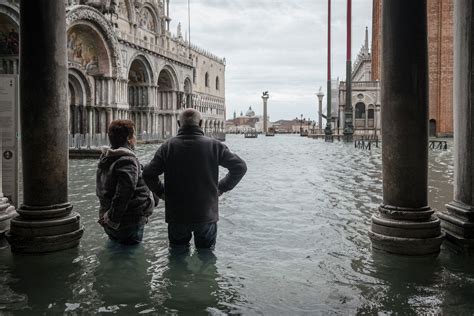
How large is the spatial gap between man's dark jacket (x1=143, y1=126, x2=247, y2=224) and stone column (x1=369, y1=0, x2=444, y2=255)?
1.60m

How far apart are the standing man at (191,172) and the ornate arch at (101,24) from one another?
2364 cm

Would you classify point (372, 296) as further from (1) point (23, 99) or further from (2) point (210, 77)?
(2) point (210, 77)

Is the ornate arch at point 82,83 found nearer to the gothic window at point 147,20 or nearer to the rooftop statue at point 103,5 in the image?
the rooftop statue at point 103,5

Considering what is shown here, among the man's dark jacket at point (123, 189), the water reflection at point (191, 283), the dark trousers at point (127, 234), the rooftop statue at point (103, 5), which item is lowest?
the water reflection at point (191, 283)

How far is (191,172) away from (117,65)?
29.4 meters

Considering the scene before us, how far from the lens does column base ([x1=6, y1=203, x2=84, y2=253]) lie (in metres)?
4.46

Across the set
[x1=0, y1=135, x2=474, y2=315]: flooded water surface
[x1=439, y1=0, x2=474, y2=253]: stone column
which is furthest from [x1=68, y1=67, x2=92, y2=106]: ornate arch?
[x1=439, y1=0, x2=474, y2=253]: stone column

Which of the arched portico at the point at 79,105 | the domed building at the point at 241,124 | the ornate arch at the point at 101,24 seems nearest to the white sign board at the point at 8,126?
the ornate arch at the point at 101,24

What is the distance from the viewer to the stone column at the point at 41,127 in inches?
176

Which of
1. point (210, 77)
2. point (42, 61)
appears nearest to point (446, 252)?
point (42, 61)

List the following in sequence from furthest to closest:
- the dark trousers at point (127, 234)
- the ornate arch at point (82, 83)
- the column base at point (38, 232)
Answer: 1. the ornate arch at point (82, 83)
2. the dark trousers at point (127, 234)
3. the column base at point (38, 232)

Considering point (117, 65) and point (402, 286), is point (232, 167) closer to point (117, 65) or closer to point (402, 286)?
point (402, 286)

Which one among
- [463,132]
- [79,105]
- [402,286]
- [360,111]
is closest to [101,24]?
[79,105]

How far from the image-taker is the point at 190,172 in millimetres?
4160
